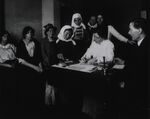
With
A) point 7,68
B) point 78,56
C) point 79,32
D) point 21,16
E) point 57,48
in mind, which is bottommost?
point 7,68

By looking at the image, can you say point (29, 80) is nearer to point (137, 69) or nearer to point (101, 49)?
point (101, 49)

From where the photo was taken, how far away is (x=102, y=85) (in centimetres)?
238

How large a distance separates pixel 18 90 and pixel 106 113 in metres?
1.21

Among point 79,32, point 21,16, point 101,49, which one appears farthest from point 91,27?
point 21,16

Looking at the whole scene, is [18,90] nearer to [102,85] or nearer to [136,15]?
[102,85]

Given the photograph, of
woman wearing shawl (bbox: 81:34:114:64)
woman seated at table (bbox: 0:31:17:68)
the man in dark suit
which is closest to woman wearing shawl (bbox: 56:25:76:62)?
woman wearing shawl (bbox: 81:34:114:64)

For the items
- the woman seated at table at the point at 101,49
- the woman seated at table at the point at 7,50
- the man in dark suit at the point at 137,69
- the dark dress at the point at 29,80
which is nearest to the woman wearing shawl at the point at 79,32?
the woman seated at table at the point at 101,49

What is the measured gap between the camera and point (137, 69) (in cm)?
255

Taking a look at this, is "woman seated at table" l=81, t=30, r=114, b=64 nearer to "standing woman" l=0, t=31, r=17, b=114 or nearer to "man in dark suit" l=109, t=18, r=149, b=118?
"man in dark suit" l=109, t=18, r=149, b=118

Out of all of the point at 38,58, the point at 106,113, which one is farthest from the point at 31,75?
the point at 106,113

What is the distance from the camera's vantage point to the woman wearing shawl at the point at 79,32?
3.74 m

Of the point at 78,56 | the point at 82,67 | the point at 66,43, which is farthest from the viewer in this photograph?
the point at 78,56

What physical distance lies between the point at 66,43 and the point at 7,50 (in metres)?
0.80

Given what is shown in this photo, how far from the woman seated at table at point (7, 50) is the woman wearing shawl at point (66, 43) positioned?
24.2 inches
